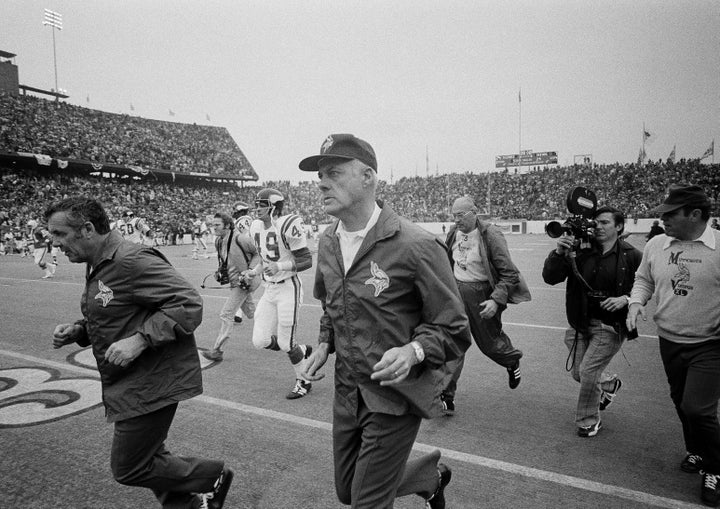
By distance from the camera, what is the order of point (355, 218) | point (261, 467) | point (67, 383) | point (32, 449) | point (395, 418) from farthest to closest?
point (67, 383)
point (32, 449)
point (261, 467)
point (355, 218)
point (395, 418)

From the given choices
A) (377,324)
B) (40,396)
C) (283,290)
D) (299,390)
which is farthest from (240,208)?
(377,324)

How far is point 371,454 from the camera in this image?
7.05 feet

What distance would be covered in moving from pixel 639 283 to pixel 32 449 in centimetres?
519

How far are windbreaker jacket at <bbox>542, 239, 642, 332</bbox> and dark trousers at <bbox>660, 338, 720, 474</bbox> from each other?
26.1 inches

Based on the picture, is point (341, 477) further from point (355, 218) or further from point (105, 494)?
point (105, 494)

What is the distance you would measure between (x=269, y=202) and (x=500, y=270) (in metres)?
2.87

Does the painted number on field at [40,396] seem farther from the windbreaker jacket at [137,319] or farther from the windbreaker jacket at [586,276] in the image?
the windbreaker jacket at [586,276]

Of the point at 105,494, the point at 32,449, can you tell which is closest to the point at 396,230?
the point at 105,494

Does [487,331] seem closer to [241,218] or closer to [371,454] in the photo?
[371,454]

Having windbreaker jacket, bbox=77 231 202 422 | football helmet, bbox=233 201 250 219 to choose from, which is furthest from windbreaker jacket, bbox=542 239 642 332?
football helmet, bbox=233 201 250 219

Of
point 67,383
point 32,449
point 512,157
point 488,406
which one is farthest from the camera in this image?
point 512,157

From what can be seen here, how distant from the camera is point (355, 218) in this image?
7.90 ft

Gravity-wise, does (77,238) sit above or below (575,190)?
below

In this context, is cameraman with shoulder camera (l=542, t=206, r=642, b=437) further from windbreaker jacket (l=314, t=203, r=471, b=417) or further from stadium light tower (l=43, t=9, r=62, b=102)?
stadium light tower (l=43, t=9, r=62, b=102)
